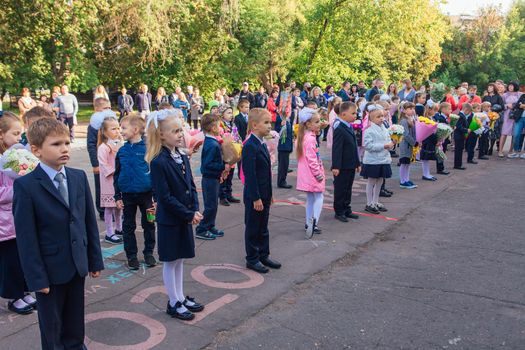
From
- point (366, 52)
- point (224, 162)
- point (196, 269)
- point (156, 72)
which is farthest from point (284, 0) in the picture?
point (196, 269)

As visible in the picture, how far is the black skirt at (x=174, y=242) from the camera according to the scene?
14.5ft

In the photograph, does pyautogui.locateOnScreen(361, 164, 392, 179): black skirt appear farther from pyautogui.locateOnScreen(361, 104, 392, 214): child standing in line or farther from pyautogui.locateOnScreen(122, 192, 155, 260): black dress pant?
pyautogui.locateOnScreen(122, 192, 155, 260): black dress pant

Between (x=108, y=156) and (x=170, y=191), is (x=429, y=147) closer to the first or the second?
(x=108, y=156)

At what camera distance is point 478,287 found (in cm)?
519

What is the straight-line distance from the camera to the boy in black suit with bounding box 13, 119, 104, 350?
3178 millimetres

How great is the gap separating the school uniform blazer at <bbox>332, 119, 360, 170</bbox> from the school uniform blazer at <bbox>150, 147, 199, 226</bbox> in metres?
3.44

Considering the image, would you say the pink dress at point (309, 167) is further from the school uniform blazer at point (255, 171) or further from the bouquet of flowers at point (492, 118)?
the bouquet of flowers at point (492, 118)

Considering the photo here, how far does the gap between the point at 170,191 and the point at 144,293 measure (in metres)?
1.24

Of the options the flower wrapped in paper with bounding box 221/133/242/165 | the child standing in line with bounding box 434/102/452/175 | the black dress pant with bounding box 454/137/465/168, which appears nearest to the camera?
the flower wrapped in paper with bounding box 221/133/242/165

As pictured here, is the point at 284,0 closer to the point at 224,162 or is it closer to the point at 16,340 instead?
the point at 224,162

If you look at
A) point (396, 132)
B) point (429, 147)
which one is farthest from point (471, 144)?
point (396, 132)

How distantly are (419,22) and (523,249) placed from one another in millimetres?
21666

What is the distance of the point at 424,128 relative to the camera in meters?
10.3

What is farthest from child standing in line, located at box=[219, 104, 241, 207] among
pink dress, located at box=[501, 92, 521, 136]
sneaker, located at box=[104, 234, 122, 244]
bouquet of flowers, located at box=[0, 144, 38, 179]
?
pink dress, located at box=[501, 92, 521, 136]
